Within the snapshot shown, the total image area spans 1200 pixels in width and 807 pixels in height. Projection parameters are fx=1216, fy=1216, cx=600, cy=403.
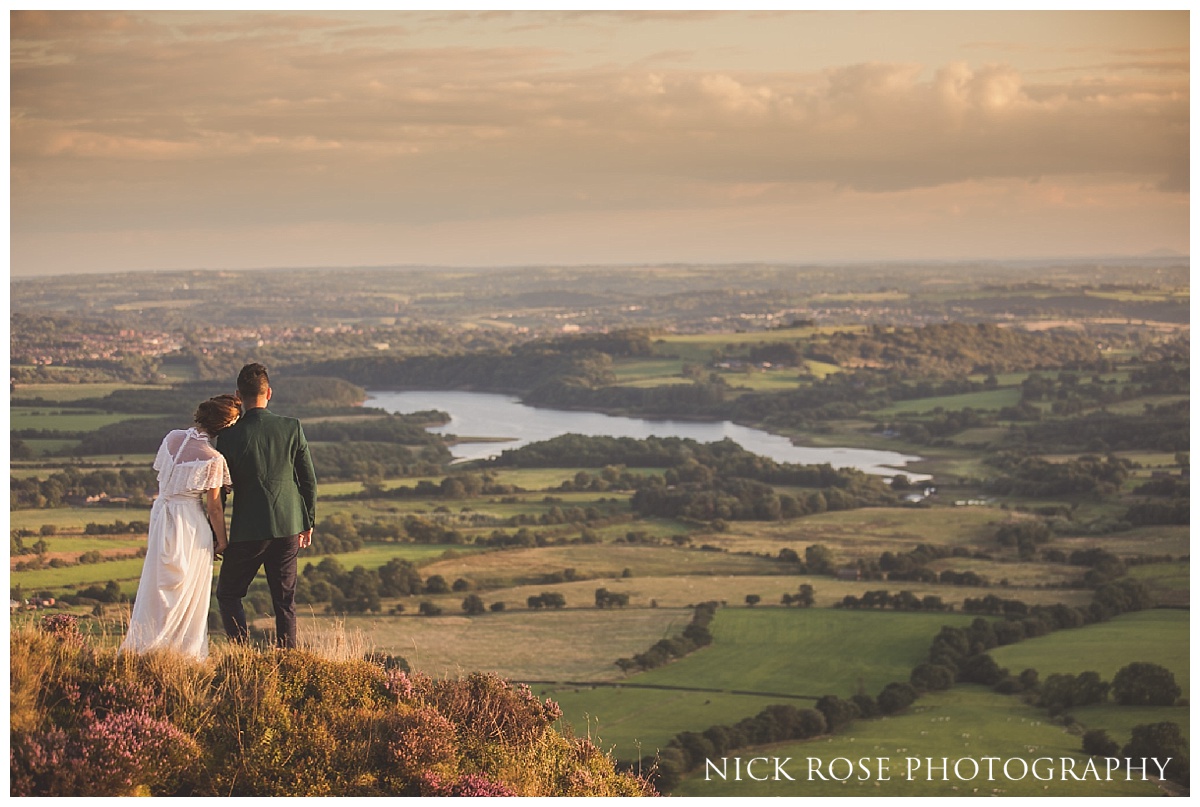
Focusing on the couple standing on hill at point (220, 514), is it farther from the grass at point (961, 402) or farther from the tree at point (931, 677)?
the grass at point (961, 402)

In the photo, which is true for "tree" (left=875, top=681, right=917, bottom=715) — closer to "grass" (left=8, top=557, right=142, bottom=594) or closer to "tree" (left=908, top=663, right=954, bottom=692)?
"tree" (left=908, top=663, right=954, bottom=692)

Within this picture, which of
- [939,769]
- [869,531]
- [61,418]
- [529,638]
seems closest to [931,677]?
[939,769]

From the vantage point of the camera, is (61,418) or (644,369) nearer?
(61,418)

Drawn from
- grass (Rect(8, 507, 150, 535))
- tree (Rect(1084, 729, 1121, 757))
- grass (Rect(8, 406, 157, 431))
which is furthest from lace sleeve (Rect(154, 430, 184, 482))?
grass (Rect(8, 406, 157, 431))

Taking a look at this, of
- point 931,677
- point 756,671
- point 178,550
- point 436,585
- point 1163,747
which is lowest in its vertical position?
point 756,671

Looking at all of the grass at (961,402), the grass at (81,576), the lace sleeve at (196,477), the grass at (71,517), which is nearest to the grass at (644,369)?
the grass at (961,402)

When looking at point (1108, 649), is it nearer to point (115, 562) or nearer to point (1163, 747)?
point (1163, 747)
